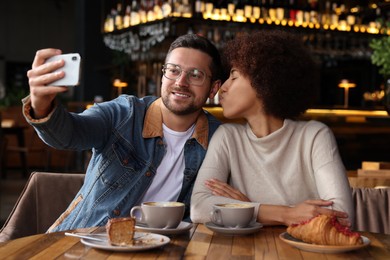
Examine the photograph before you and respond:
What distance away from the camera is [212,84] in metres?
2.34

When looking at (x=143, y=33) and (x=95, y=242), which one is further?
(x=143, y=33)

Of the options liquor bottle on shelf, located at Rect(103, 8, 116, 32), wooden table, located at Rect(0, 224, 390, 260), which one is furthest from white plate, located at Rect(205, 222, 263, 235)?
liquor bottle on shelf, located at Rect(103, 8, 116, 32)

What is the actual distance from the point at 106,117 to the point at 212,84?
0.38 meters

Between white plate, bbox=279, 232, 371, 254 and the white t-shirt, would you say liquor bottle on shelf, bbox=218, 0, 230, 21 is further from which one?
white plate, bbox=279, 232, 371, 254

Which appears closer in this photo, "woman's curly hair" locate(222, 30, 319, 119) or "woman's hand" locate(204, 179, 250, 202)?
"woman's hand" locate(204, 179, 250, 202)

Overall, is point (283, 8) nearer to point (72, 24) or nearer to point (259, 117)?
point (259, 117)

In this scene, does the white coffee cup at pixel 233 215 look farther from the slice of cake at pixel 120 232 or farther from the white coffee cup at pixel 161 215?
the slice of cake at pixel 120 232

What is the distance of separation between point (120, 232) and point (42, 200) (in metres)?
1.02

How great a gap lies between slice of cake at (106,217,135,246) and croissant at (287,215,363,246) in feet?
1.26

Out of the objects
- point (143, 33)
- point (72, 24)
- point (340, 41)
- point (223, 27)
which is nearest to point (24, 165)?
point (143, 33)

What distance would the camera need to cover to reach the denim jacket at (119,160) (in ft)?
7.16

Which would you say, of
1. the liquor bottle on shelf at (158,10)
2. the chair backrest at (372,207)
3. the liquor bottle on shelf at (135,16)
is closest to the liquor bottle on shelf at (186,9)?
the liquor bottle on shelf at (158,10)

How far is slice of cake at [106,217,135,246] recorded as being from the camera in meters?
1.49

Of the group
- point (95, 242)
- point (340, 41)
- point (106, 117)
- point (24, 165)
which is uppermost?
point (340, 41)
